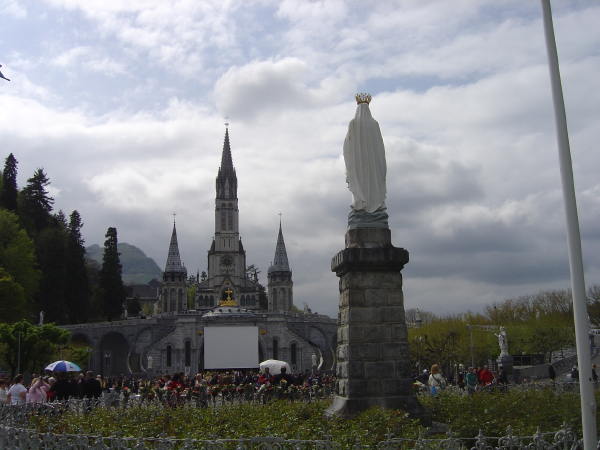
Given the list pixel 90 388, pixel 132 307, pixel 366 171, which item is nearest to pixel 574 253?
pixel 366 171

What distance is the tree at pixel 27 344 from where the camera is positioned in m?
32.9

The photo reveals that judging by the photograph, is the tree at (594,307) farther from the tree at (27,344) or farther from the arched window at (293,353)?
the tree at (27,344)

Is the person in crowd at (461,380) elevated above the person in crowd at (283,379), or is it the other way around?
Answer: the person in crowd at (283,379)

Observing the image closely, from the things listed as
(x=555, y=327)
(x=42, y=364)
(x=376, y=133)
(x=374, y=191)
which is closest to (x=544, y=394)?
(x=374, y=191)

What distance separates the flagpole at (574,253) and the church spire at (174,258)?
285 ft

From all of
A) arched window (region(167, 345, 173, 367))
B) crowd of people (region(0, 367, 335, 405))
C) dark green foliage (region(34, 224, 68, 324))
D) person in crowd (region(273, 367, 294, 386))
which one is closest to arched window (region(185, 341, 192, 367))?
arched window (region(167, 345, 173, 367))

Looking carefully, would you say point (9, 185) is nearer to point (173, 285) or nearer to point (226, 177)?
point (173, 285)

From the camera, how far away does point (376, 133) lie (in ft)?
36.2

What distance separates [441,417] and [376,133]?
492 cm

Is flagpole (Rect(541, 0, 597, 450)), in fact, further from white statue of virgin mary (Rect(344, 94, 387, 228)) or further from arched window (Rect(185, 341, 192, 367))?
arched window (Rect(185, 341, 192, 367))

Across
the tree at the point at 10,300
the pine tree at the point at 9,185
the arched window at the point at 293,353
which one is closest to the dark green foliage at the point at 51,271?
the pine tree at the point at 9,185

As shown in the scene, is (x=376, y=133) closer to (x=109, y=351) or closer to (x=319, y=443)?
(x=319, y=443)

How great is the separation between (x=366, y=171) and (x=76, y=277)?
57.2 metres

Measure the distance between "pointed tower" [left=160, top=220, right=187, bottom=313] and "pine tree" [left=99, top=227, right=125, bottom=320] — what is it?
487 inches
